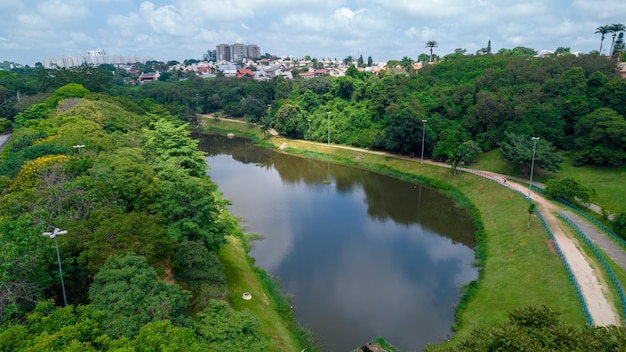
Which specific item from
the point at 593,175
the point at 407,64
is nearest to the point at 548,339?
the point at 593,175

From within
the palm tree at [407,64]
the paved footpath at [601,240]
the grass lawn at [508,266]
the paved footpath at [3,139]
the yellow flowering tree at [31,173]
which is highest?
the palm tree at [407,64]

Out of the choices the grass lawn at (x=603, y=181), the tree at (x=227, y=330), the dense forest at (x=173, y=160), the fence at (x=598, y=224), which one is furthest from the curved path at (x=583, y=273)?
the tree at (x=227, y=330)

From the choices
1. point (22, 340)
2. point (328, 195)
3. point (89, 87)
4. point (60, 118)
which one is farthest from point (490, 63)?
point (89, 87)

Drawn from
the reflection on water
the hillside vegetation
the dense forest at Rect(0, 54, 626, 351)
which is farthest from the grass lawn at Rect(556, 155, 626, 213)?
the hillside vegetation

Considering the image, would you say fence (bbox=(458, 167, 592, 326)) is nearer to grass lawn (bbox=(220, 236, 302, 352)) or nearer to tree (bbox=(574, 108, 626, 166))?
tree (bbox=(574, 108, 626, 166))

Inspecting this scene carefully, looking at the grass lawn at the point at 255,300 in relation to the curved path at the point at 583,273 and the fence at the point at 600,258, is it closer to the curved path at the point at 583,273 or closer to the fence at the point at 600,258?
the curved path at the point at 583,273

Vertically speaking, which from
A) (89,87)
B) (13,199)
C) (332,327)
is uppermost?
(89,87)

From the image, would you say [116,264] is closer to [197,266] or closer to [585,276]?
[197,266]

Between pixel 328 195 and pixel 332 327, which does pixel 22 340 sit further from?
pixel 328 195
